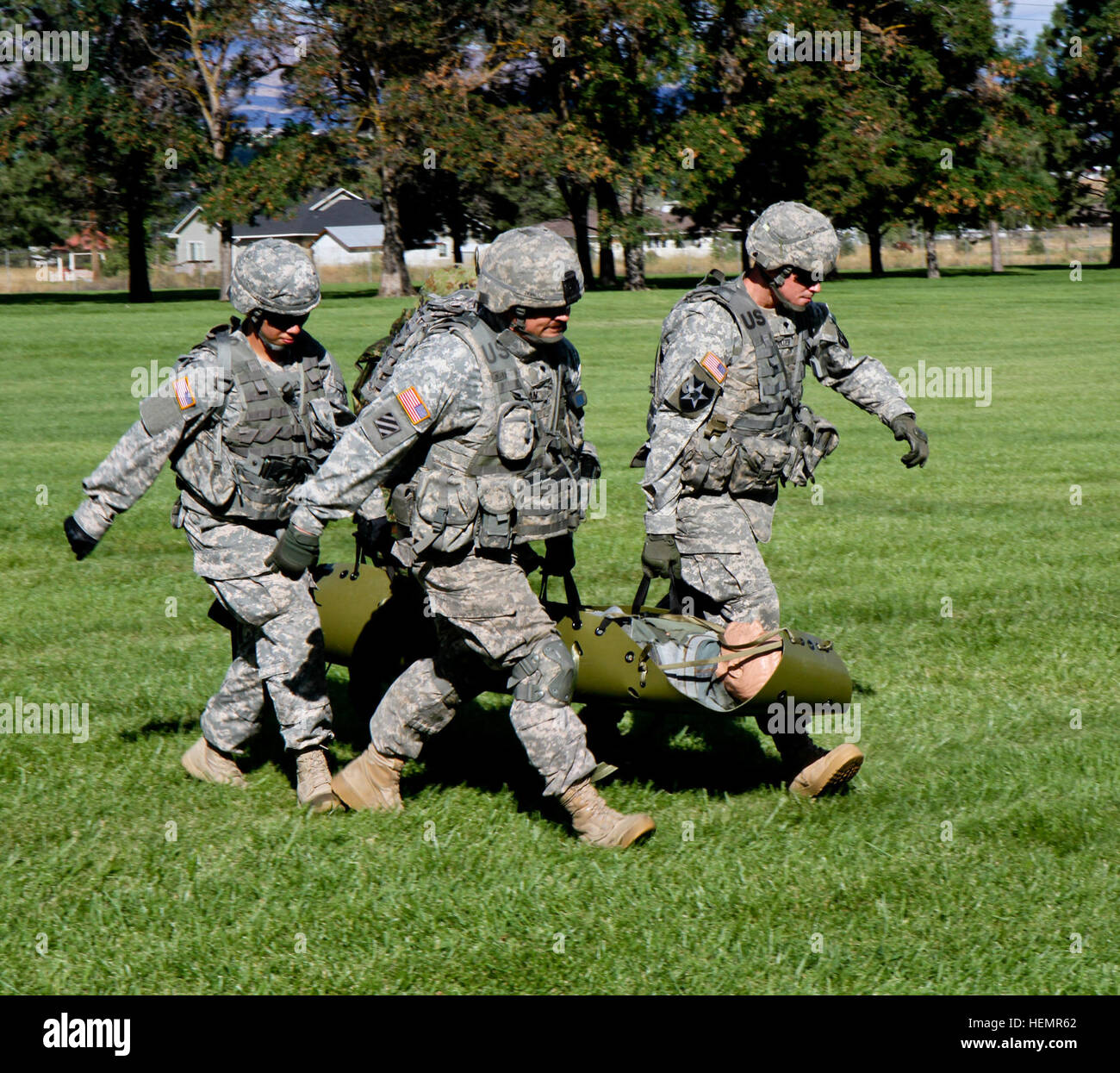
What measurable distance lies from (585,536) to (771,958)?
721cm

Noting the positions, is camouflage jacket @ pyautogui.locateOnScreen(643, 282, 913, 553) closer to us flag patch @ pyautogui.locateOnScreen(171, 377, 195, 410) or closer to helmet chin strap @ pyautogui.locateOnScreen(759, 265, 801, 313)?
helmet chin strap @ pyautogui.locateOnScreen(759, 265, 801, 313)

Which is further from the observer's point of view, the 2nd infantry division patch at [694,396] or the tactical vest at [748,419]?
the tactical vest at [748,419]

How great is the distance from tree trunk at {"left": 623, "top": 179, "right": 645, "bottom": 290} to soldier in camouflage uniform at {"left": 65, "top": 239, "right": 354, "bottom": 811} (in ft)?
159

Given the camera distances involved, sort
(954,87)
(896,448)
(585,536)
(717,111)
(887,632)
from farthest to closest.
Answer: (954,87), (717,111), (896,448), (585,536), (887,632)

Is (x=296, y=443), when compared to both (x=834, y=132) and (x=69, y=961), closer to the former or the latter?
(x=69, y=961)

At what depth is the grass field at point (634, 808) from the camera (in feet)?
14.7

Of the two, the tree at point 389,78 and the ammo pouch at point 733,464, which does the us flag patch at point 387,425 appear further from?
the tree at point 389,78

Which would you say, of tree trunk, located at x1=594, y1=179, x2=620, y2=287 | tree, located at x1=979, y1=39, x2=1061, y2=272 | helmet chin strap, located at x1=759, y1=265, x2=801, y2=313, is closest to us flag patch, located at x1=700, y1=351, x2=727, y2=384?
helmet chin strap, located at x1=759, y1=265, x2=801, y2=313

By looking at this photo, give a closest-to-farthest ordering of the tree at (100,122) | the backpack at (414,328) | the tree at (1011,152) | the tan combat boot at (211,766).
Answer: the backpack at (414,328), the tan combat boot at (211,766), the tree at (100,122), the tree at (1011,152)

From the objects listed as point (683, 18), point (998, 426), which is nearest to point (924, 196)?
point (683, 18)

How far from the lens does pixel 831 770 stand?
554 centimetres

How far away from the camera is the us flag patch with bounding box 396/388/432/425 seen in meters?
4.96

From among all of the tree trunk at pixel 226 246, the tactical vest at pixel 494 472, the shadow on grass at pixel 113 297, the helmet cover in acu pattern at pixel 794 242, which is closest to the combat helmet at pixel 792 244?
the helmet cover in acu pattern at pixel 794 242

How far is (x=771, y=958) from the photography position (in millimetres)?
4473
